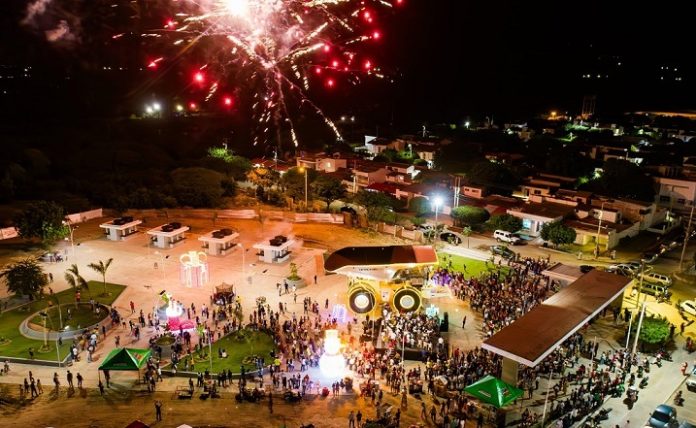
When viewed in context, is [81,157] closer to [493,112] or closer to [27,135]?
[27,135]

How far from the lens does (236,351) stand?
22500mm

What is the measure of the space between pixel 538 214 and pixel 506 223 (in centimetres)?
247

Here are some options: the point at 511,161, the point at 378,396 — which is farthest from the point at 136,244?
the point at 511,161

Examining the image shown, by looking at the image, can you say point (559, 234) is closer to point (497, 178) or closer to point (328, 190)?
point (497, 178)

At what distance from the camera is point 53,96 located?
68.9 meters

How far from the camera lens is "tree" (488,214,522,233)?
38.1m

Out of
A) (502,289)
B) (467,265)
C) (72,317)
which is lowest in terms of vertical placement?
(72,317)

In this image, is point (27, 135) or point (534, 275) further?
point (27, 135)

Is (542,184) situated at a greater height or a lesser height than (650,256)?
greater

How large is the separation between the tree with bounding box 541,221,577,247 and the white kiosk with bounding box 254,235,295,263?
660 inches

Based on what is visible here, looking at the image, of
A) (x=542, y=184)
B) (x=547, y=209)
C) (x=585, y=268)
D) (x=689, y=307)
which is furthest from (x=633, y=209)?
(x=689, y=307)

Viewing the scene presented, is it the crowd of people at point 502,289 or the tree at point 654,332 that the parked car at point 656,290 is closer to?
the crowd of people at point 502,289

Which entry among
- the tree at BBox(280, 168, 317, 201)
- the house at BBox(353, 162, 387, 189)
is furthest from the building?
the tree at BBox(280, 168, 317, 201)

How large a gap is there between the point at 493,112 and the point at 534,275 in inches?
3198
